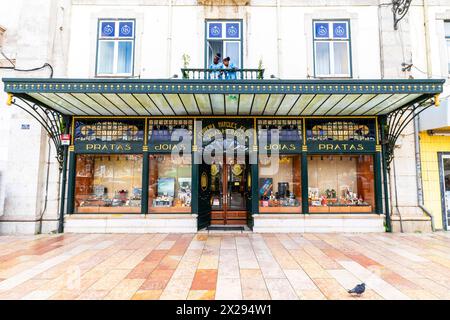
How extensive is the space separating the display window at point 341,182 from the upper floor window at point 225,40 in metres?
4.53

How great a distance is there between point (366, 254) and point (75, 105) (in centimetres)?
882

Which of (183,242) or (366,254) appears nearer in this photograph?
(366,254)

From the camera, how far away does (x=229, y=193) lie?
9.58 metres

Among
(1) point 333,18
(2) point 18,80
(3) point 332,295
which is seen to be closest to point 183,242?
(3) point 332,295

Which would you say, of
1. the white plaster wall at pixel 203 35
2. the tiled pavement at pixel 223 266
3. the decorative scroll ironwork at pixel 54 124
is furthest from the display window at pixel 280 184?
the decorative scroll ironwork at pixel 54 124

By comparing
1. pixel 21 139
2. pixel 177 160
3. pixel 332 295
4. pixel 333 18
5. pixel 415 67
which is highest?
pixel 333 18

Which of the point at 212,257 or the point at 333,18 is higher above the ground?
the point at 333,18

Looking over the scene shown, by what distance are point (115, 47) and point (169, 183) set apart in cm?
517

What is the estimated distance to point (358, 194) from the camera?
926 cm

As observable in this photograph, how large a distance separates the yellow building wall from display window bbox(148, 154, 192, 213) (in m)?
7.97

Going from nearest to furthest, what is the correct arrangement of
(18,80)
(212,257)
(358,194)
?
(212,257), (18,80), (358,194)

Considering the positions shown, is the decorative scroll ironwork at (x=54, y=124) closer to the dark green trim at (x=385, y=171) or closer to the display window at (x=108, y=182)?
the display window at (x=108, y=182)
